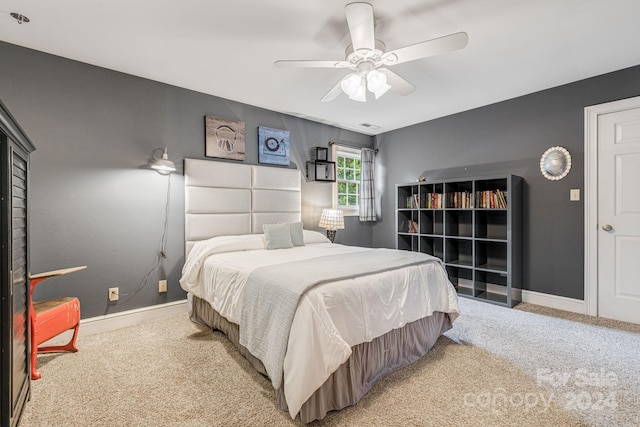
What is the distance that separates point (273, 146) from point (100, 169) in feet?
6.30

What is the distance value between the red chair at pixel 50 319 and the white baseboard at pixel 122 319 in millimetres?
233

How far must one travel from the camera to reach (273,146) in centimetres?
398

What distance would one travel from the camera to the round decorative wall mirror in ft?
10.9

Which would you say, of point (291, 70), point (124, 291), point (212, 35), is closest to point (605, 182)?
point (291, 70)

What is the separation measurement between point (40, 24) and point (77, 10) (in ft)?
1.38

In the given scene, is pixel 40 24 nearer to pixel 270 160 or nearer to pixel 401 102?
pixel 270 160

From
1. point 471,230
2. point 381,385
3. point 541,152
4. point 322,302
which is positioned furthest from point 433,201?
point 322,302

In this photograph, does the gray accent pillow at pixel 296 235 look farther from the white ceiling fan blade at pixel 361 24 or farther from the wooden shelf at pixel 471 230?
the white ceiling fan blade at pixel 361 24

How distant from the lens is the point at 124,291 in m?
2.93

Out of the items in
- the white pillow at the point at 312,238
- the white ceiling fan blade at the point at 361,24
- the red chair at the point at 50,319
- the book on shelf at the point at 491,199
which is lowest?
the red chair at the point at 50,319

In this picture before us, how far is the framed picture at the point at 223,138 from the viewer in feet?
11.3

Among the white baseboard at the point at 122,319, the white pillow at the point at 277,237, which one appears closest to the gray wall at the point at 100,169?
the white baseboard at the point at 122,319

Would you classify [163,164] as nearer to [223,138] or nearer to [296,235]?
[223,138]

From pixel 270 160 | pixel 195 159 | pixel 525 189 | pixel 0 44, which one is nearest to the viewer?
pixel 0 44
